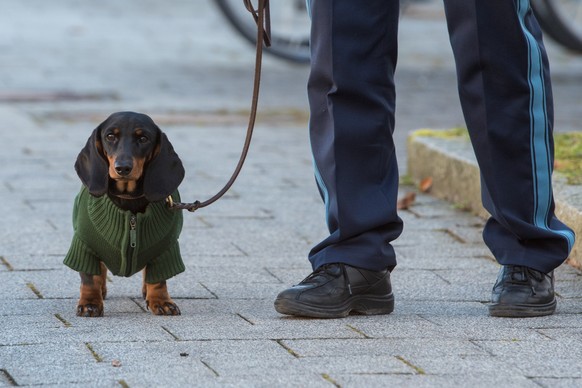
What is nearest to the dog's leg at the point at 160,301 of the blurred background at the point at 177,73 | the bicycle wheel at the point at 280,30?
the blurred background at the point at 177,73

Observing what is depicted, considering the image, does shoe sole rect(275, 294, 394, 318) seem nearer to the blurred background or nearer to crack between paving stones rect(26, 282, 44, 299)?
crack between paving stones rect(26, 282, 44, 299)

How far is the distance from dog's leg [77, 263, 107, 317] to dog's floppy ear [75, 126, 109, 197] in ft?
0.84

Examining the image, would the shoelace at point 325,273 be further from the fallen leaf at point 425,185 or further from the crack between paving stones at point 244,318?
the fallen leaf at point 425,185

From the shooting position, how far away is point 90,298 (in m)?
3.55

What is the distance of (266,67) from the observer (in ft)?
31.3

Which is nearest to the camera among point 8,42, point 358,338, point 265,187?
point 358,338

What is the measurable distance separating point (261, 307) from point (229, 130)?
3.43 meters

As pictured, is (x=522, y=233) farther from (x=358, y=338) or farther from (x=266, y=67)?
(x=266, y=67)

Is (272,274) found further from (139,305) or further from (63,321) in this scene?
(63,321)

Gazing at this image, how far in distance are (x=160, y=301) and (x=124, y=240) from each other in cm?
21

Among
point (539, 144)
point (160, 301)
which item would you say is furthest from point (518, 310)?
point (160, 301)

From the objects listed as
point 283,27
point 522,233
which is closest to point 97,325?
point 522,233

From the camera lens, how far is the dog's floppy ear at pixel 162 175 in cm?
348

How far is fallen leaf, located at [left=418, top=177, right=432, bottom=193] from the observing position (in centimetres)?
554
